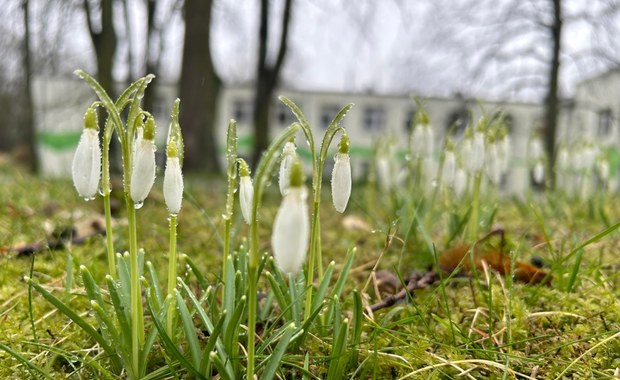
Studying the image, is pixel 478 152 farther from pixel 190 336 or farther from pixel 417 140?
pixel 190 336

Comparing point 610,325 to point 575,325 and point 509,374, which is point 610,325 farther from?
point 509,374

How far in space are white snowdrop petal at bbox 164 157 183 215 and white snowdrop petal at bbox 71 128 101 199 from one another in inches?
5.9

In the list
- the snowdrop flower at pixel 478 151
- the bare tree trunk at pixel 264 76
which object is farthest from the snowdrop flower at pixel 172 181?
the bare tree trunk at pixel 264 76

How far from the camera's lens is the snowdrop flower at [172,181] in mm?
1298

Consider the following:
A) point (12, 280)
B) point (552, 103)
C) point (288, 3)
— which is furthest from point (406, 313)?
point (552, 103)

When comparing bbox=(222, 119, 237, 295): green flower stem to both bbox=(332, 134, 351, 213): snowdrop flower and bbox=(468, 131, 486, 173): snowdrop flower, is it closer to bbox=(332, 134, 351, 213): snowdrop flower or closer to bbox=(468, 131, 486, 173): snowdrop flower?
bbox=(332, 134, 351, 213): snowdrop flower

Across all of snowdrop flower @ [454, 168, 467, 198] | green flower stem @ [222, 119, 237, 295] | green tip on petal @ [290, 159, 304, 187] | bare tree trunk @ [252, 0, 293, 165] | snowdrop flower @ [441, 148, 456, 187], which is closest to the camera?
green tip on petal @ [290, 159, 304, 187]

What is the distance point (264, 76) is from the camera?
9508mm

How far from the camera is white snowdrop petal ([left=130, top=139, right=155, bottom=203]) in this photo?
1.22 meters

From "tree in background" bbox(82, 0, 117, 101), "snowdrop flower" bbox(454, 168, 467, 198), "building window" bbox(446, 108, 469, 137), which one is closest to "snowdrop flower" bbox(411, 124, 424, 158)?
"building window" bbox(446, 108, 469, 137)

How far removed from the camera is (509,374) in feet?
4.62

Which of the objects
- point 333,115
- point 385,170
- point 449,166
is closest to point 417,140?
point 449,166

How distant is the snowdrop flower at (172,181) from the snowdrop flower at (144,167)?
64mm

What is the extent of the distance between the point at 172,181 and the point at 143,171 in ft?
0.29
